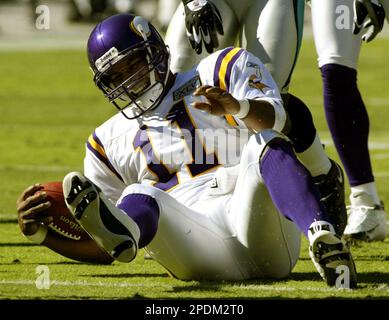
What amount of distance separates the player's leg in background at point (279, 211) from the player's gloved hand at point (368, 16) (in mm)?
1406

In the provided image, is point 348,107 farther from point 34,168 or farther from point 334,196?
point 34,168

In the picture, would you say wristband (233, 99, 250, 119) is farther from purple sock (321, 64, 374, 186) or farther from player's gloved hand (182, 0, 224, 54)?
purple sock (321, 64, 374, 186)

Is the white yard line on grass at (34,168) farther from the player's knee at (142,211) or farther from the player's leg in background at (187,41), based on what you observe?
the player's knee at (142,211)

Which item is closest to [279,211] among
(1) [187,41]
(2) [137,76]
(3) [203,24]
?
(2) [137,76]

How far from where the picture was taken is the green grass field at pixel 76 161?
420cm

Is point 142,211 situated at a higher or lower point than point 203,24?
lower

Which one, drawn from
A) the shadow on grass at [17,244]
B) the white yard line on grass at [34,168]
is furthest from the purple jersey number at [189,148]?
the white yard line on grass at [34,168]

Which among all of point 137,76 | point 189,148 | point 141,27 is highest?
point 141,27

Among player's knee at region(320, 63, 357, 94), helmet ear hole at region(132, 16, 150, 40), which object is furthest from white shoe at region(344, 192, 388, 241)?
helmet ear hole at region(132, 16, 150, 40)

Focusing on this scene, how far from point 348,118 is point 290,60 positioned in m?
0.52

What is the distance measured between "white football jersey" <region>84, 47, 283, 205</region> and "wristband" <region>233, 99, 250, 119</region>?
6.1 inches

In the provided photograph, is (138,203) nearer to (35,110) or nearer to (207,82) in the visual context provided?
(207,82)

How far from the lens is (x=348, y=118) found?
218 inches

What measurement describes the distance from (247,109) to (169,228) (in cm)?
52
